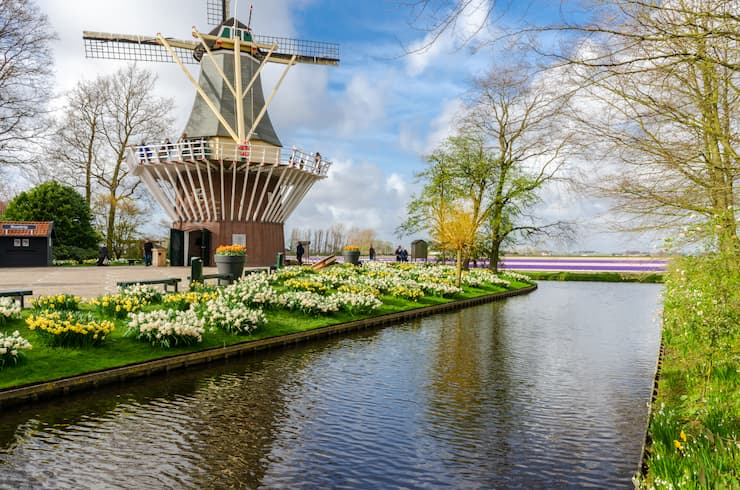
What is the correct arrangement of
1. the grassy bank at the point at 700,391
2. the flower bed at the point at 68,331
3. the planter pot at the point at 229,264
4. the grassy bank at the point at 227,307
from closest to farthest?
1. the grassy bank at the point at 700,391
2. the grassy bank at the point at 227,307
3. the flower bed at the point at 68,331
4. the planter pot at the point at 229,264

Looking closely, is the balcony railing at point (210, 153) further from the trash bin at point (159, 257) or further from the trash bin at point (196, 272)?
the trash bin at point (196, 272)

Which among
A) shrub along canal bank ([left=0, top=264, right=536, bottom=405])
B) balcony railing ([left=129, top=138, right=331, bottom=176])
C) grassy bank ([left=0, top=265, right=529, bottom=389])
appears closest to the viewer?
shrub along canal bank ([left=0, top=264, right=536, bottom=405])

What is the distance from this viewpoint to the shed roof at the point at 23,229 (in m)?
32.5

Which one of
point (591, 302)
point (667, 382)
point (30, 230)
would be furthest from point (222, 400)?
point (30, 230)

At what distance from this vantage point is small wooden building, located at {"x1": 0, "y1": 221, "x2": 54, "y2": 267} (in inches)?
1283

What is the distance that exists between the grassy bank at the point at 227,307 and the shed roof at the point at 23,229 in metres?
21.2

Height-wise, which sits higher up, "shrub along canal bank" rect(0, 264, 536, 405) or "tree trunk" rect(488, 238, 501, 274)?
"tree trunk" rect(488, 238, 501, 274)

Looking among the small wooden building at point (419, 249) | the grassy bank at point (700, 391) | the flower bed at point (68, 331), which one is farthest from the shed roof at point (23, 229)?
the grassy bank at point (700, 391)

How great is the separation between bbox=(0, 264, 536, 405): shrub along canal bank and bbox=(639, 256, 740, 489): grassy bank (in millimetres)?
7745

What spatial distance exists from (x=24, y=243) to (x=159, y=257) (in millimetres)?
8380

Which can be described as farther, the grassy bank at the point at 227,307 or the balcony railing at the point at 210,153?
the balcony railing at the point at 210,153

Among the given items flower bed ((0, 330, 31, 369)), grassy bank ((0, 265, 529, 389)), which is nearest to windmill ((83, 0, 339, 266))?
grassy bank ((0, 265, 529, 389))

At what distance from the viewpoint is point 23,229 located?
3275 centimetres

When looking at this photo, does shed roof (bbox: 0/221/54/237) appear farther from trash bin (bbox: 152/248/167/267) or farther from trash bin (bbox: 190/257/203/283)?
trash bin (bbox: 190/257/203/283)
